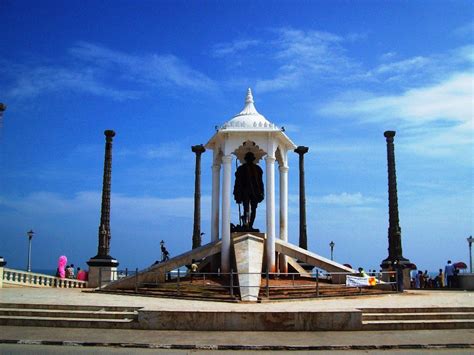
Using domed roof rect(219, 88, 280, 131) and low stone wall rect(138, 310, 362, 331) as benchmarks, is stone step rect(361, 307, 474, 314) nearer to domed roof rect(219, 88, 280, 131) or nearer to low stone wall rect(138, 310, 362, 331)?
low stone wall rect(138, 310, 362, 331)

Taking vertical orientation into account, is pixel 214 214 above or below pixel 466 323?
above

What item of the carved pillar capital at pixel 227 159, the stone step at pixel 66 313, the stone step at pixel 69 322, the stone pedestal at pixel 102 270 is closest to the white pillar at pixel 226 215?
the carved pillar capital at pixel 227 159

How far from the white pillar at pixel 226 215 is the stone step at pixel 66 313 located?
669 centimetres

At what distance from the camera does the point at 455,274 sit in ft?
82.7

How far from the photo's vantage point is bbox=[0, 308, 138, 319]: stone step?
11391 mm

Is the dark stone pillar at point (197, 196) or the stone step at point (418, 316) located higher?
the dark stone pillar at point (197, 196)

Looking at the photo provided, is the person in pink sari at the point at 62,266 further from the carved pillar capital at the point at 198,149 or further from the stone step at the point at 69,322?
the stone step at the point at 69,322

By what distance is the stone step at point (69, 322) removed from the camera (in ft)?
35.8

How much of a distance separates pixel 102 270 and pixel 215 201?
7814 mm

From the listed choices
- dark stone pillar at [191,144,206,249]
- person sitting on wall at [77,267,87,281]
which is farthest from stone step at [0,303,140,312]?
dark stone pillar at [191,144,206,249]

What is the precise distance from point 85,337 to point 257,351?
10.8ft

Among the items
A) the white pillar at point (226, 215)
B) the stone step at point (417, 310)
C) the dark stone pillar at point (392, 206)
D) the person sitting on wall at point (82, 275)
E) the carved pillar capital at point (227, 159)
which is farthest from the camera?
the person sitting on wall at point (82, 275)

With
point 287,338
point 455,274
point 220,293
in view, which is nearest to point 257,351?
point 287,338

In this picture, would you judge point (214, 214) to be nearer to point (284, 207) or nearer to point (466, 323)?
point (284, 207)
